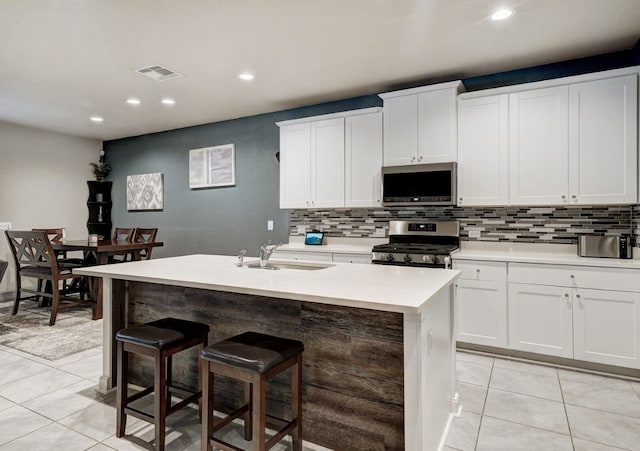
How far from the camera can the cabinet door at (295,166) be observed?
14.0 ft

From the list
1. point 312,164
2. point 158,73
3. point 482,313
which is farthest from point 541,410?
point 158,73

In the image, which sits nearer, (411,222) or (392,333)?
(392,333)

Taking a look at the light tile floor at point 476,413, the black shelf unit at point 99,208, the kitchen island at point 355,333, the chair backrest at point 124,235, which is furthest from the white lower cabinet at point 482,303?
the black shelf unit at point 99,208

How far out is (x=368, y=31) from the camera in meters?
2.77

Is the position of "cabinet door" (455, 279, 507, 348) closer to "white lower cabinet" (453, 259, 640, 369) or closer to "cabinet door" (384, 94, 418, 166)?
"white lower cabinet" (453, 259, 640, 369)

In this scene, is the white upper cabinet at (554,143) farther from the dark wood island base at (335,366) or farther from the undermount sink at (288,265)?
the dark wood island base at (335,366)

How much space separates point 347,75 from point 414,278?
2.40 metres

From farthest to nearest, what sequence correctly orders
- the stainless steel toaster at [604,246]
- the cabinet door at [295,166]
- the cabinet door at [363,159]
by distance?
the cabinet door at [295,166], the cabinet door at [363,159], the stainless steel toaster at [604,246]

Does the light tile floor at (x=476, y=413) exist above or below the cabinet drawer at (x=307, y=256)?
below

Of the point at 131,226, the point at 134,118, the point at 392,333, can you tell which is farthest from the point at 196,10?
the point at 131,226

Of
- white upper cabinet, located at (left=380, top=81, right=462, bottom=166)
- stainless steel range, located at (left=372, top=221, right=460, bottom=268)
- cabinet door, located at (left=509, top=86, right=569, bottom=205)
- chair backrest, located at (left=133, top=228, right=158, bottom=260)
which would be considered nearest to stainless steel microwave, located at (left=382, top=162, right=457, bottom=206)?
white upper cabinet, located at (left=380, top=81, right=462, bottom=166)

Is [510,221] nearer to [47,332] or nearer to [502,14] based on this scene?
[502,14]

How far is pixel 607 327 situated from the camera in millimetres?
2762

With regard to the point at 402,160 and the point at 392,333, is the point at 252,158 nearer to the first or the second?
the point at 402,160
